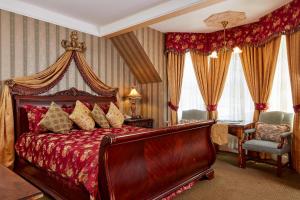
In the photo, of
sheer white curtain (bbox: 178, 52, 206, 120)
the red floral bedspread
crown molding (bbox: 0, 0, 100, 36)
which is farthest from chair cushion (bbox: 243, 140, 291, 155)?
crown molding (bbox: 0, 0, 100, 36)

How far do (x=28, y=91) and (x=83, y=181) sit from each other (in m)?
2.21

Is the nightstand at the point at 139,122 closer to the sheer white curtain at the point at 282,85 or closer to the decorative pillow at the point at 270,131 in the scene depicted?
the decorative pillow at the point at 270,131

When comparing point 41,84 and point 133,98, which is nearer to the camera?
point 41,84

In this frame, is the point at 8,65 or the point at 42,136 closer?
the point at 42,136

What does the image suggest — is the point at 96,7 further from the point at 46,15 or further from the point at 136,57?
the point at 136,57

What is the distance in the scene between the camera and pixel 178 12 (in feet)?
10.9

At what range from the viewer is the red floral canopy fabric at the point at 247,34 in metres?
3.57

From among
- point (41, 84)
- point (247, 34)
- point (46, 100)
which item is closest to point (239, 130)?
point (247, 34)

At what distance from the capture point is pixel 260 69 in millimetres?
4188

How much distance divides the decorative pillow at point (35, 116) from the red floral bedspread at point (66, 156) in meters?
0.11

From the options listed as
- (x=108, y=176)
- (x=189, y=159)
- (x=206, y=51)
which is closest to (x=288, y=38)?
(x=206, y=51)

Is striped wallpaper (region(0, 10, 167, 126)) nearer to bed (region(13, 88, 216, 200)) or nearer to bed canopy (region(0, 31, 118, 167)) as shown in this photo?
bed canopy (region(0, 31, 118, 167))

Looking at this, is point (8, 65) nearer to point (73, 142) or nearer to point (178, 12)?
point (73, 142)

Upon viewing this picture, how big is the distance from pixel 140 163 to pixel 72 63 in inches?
108
